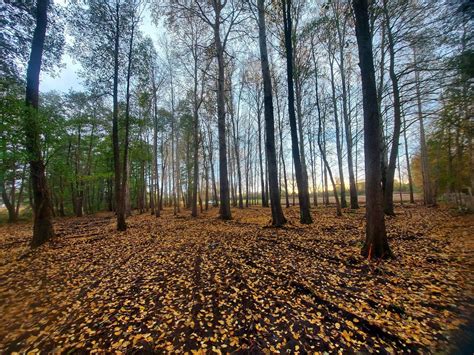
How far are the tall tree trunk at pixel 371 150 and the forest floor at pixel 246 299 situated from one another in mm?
494

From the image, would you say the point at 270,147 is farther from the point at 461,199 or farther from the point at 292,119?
the point at 461,199

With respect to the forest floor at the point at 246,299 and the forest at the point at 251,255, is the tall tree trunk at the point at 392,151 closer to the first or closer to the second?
the forest at the point at 251,255

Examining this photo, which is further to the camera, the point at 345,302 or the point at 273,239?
the point at 273,239

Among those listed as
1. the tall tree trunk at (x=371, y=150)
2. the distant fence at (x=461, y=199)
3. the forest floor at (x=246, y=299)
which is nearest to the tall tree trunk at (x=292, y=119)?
the forest floor at (x=246, y=299)

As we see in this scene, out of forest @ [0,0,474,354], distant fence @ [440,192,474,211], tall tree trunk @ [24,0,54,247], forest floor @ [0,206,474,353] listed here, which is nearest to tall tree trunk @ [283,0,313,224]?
forest @ [0,0,474,354]

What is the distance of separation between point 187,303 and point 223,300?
0.59m

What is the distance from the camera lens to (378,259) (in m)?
4.63

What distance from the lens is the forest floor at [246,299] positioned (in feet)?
8.00

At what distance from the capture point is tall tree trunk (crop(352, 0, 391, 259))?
190 inches

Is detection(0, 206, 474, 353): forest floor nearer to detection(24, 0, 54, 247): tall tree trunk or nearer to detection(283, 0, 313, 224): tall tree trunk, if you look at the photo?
detection(24, 0, 54, 247): tall tree trunk

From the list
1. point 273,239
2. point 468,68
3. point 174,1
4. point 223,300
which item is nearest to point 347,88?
point 468,68

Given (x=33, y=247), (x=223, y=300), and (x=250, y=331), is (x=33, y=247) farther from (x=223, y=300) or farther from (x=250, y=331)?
(x=250, y=331)

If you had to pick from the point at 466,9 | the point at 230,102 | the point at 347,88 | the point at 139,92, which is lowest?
the point at 466,9

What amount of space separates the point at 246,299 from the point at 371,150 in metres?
4.39
